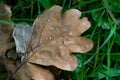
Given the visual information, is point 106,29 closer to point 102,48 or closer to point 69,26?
point 102,48

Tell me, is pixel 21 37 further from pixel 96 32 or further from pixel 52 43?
pixel 96 32

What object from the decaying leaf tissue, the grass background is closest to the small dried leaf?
the decaying leaf tissue

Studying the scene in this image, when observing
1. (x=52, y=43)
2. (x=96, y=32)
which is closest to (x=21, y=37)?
(x=52, y=43)

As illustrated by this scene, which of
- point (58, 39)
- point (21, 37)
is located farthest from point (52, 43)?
point (21, 37)

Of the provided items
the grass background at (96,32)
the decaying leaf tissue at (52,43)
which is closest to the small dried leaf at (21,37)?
the decaying leaf tissue at (52,43)

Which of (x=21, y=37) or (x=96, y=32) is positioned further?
(x=96, y=32)

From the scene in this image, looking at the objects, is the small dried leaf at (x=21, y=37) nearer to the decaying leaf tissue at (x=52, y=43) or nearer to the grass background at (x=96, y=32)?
the decaying leaf tissue at (x=52, y=43)
